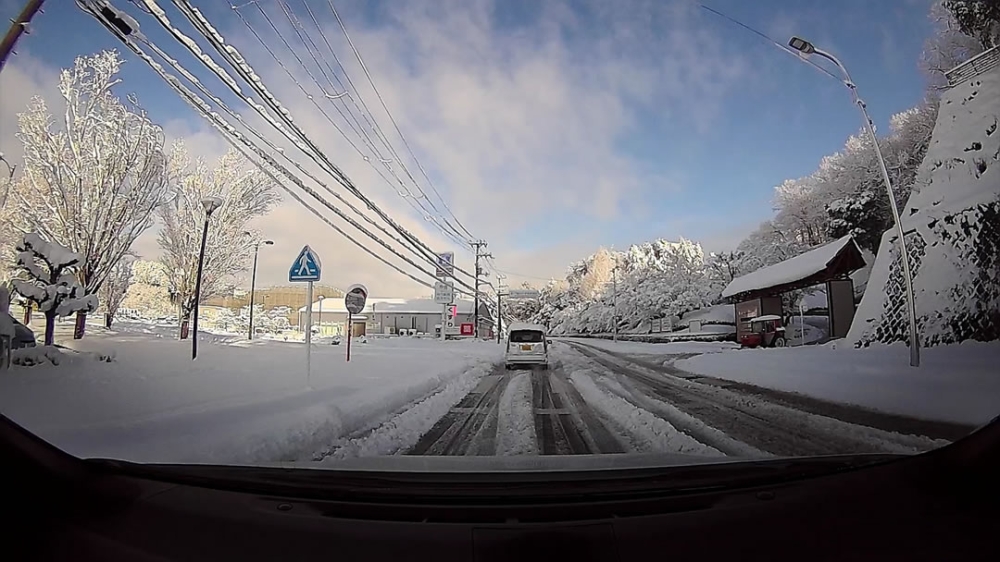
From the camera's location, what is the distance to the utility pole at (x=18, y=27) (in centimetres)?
197

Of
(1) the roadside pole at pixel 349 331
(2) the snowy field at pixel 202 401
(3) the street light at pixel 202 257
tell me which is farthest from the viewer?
(1) the roadside pole at pixel 349 331

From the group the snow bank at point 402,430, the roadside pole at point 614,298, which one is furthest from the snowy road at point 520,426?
the roadside pole at point 614,298

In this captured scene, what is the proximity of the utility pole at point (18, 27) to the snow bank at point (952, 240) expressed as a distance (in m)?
3.87

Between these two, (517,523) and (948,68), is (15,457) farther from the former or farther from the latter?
(948,68)

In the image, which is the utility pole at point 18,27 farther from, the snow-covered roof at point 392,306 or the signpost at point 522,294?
the signpost at point 522,294

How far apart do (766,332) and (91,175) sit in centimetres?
397

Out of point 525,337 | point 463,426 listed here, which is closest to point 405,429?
point 463,426

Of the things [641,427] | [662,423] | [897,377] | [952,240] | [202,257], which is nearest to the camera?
[952,240]

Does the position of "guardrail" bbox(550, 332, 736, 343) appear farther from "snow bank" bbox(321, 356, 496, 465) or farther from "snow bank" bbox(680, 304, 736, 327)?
"snow bank" bbox(321, 356, 496, 465)

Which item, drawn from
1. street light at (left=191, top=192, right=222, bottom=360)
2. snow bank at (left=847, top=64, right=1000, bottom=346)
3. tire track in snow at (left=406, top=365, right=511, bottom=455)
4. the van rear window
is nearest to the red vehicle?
snow bank at (left=847, top=64, right=1000, bottom=346)

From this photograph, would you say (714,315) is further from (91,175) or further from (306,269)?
(91,175)

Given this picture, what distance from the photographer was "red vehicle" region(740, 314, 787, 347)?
3549 mm

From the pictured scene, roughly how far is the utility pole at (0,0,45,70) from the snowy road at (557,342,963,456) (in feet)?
11.5

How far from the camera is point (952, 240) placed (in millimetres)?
2643
